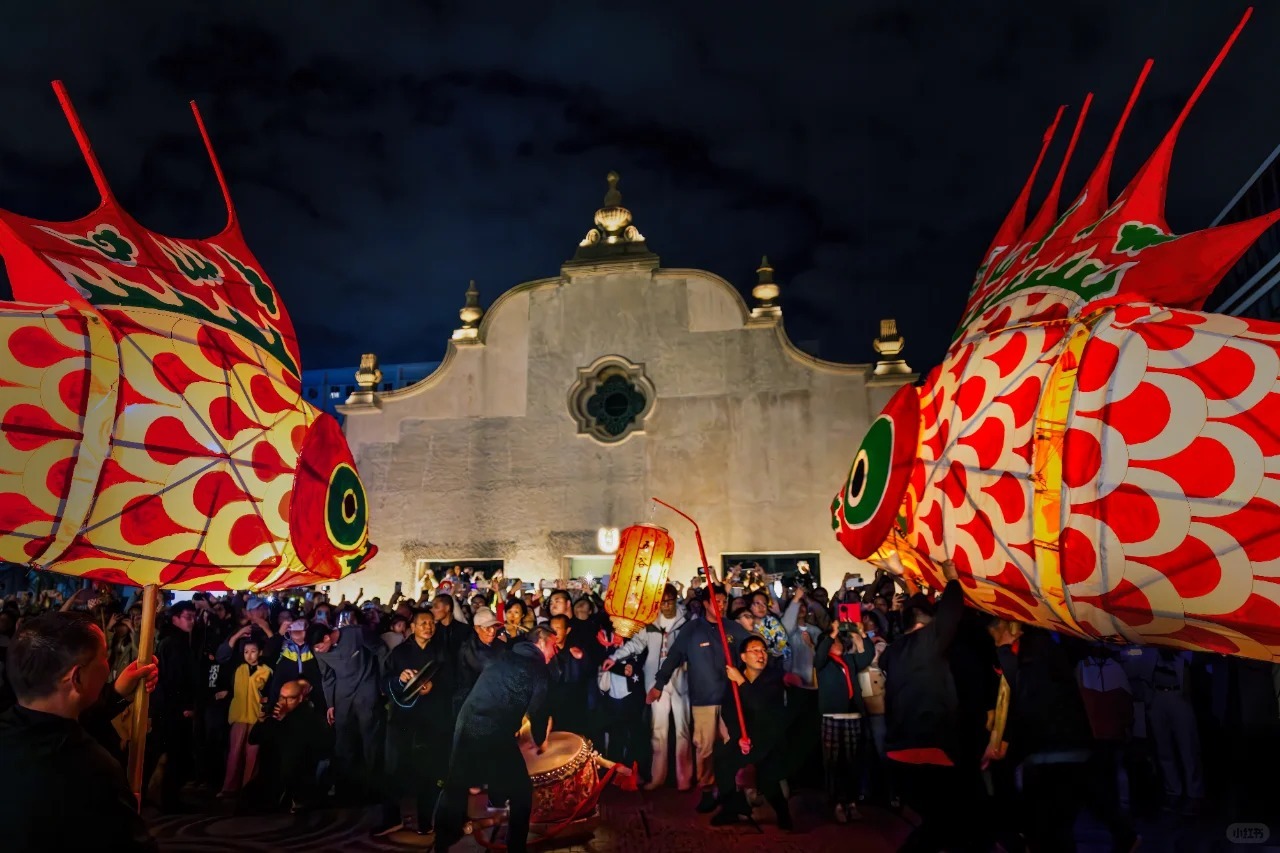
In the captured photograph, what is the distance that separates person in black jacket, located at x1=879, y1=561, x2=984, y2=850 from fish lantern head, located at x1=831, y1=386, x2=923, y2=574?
45cm

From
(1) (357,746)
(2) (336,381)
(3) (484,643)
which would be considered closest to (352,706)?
(1) (357,746)

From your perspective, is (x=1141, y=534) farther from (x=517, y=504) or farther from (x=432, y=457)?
(x=432, y=457)

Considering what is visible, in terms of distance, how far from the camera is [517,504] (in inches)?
723

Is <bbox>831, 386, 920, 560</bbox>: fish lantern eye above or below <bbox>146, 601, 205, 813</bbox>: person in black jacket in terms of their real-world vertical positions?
above

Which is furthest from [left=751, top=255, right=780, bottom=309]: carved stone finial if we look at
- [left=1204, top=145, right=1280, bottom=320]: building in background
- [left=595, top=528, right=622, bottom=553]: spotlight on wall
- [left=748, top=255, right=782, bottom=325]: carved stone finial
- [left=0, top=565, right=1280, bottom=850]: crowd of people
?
→ [left=1204, top=145, right=1280, bottom=320]: building in background

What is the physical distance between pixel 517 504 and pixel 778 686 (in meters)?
12.6

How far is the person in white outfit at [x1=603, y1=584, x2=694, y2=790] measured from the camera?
7.64 metres

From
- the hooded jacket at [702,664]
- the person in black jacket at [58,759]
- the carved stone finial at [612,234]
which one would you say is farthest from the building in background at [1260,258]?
the person in black jacket at [58,759]

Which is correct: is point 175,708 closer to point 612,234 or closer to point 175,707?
point 175,707

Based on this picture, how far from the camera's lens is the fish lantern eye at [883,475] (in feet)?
14.7

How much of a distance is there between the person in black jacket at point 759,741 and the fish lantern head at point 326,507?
3.21m

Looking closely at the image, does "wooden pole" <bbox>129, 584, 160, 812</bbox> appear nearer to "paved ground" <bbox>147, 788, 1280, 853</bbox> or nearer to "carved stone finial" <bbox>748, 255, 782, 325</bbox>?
"paved ground" <bbox>147, 788, 1280, 853</bbox>

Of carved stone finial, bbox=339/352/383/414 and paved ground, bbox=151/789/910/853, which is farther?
carved stone finial, bbox=339/352/383/414

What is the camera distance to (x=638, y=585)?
26.4 ft
